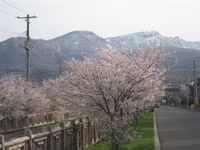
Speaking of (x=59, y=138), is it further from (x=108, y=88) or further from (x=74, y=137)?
(x=74, y=137)

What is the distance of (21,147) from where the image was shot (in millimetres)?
14195

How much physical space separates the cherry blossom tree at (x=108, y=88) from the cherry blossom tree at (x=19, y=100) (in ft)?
97.8

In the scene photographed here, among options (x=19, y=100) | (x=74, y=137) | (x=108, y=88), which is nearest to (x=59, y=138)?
(x=108, y=88)

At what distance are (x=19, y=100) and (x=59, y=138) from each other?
114 ft

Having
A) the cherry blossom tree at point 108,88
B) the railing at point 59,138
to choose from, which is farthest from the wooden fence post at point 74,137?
the cherry blossom tree at point 108,88

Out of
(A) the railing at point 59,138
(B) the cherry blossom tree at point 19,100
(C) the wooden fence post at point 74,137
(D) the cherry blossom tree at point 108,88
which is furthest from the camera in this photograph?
(B) the cherry blossom tree at point 19,100

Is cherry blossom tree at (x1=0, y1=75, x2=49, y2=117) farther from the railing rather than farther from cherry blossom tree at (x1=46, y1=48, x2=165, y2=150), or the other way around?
cherry blossom tree at (x1=46, y1=48, x2=165, y2=150)

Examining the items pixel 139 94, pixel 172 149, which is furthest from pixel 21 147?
pixel 172 149

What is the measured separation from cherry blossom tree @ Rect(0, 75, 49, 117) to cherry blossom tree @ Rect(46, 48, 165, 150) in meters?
29.8

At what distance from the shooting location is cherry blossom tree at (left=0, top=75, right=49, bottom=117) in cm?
5247

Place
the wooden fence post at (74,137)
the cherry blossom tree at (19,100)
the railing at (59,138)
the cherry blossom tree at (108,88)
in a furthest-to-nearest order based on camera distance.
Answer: the cherry blossom tree at (19,100) < the wooden fence post at (74,137) < the cherry blossom tree at (108,88) < the railing at (59,138)

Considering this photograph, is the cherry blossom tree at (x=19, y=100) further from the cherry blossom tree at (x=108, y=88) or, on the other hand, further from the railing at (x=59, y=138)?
the cherry blossom tree at (x=108, y=88)

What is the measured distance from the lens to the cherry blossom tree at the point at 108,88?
19.6m

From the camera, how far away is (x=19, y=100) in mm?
53344
